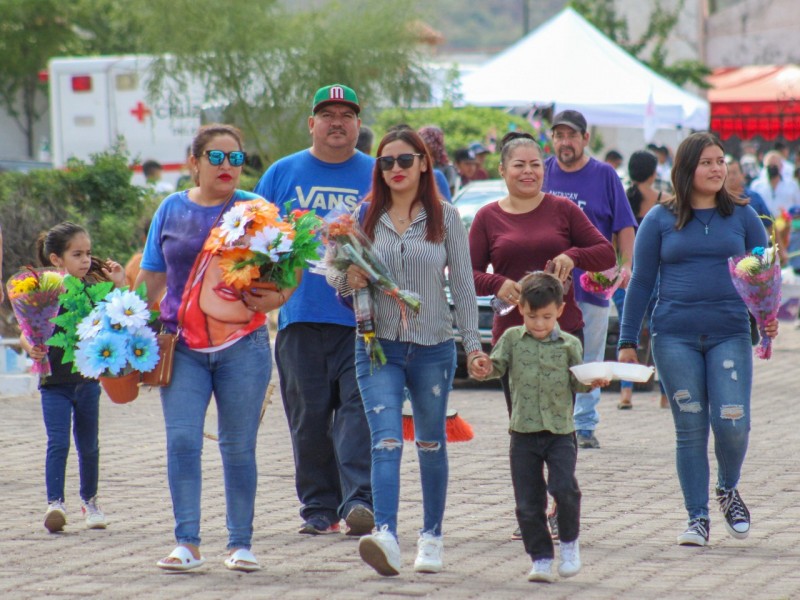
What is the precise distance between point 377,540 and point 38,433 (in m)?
5.80

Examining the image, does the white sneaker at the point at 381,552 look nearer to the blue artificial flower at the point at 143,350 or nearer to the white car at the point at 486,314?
the blue artificial flower at the point at 143,350

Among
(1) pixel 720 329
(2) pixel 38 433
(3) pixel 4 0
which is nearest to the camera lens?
(1) pixel 720 329

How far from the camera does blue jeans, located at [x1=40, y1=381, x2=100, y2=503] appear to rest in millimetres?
7551

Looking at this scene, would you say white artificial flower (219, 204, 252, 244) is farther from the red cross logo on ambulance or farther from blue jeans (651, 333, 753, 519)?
the red cross logo on ambulance

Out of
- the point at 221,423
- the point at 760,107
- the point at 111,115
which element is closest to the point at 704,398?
the point at 221,423

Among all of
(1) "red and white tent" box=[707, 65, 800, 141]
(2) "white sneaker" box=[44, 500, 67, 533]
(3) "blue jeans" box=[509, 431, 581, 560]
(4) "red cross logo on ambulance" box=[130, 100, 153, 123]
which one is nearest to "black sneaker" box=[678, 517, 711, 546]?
(3) "blue jeans" box=[509, 431, 581, 560]

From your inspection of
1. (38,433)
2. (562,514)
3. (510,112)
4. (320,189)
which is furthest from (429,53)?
(562,514)

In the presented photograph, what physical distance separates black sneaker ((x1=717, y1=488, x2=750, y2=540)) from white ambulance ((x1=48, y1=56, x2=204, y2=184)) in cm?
1920

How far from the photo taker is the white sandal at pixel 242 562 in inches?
250

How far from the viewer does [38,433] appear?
11195 millimetres

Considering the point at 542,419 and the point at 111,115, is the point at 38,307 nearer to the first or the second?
the point at 542,419

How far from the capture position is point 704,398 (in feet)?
23.3

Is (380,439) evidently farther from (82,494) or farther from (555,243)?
(82,494)

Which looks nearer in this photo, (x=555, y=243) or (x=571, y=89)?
(x=555, y=243)
